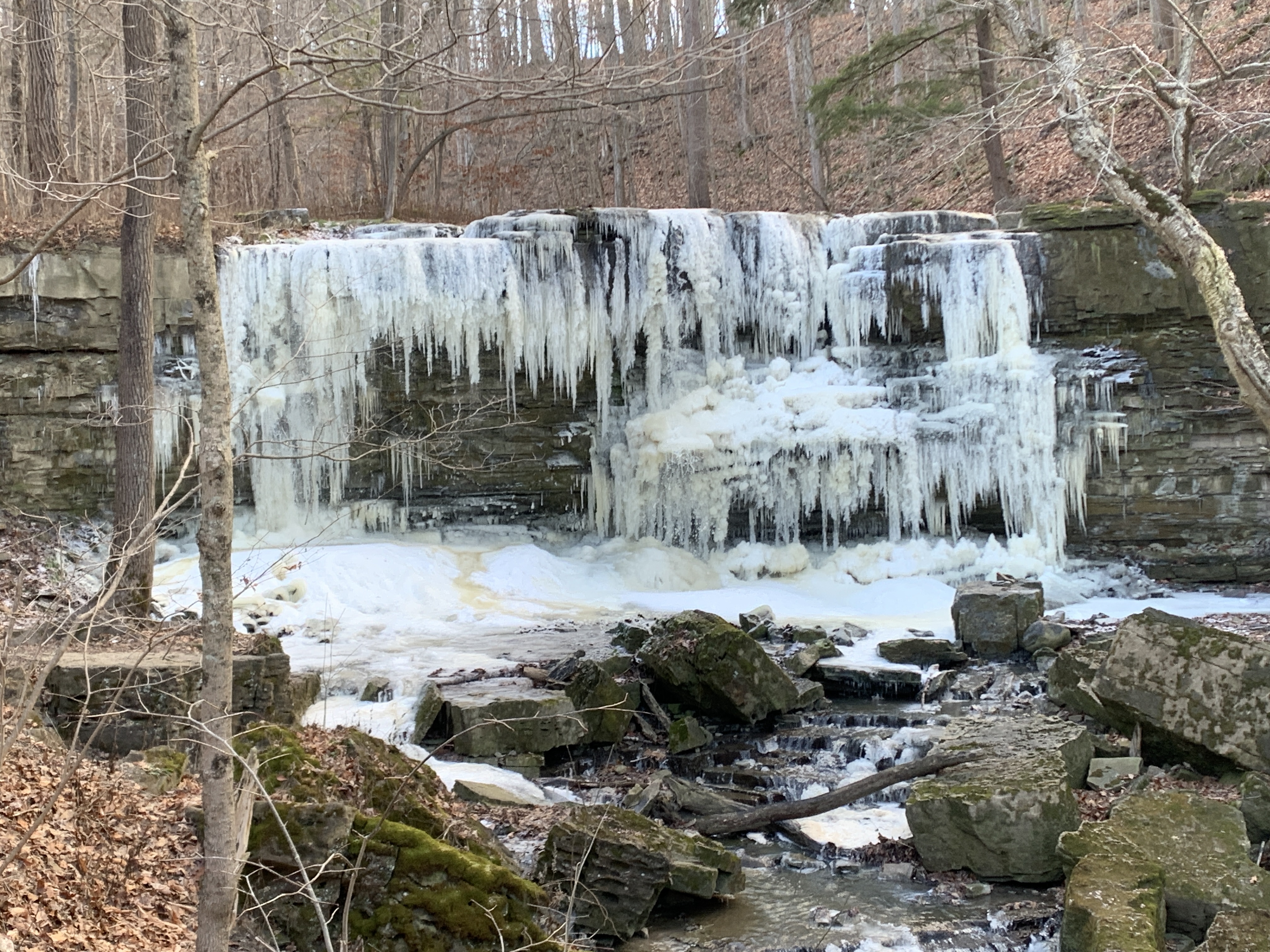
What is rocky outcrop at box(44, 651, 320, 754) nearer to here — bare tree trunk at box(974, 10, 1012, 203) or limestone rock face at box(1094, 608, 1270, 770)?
limestone rock face at box(1094, 608, 1270, 770)

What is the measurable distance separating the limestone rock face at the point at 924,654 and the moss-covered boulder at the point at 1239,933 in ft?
17.4

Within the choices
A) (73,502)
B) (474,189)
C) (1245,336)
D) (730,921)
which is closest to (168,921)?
(730,921)

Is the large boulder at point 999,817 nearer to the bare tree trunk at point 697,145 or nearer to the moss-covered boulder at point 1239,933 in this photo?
the moss-covered boulder at point 1239,933

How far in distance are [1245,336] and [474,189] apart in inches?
707

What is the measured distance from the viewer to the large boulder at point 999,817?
5609 millimetres

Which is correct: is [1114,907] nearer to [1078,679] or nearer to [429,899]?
[429,899]

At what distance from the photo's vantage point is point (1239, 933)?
4.17 m

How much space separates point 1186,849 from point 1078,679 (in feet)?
9.12

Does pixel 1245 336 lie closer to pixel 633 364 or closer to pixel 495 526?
pixel 633 364

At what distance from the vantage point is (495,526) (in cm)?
1442

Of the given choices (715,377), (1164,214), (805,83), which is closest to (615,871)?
(1164,214)

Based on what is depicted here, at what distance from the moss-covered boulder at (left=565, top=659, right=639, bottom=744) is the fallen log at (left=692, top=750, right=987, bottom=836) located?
140 cm

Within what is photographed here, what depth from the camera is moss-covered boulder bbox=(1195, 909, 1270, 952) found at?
160 inches

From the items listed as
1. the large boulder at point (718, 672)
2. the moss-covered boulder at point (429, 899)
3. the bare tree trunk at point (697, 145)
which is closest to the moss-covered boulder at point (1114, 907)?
the moss-covered boulder at point (429, 899)
